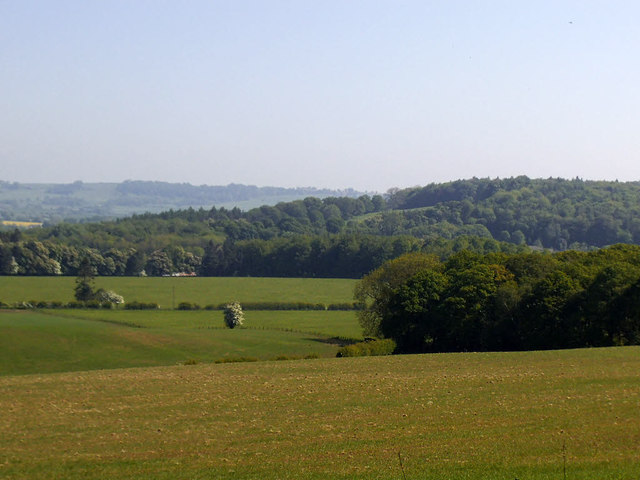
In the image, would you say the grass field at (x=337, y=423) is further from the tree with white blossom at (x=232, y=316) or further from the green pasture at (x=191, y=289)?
the green pasture at (x=191, y=289)

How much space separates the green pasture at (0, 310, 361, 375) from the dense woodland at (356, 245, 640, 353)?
895cm

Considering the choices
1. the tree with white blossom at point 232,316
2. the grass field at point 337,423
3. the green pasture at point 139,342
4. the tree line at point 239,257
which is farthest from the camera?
the tree line at point 239,257

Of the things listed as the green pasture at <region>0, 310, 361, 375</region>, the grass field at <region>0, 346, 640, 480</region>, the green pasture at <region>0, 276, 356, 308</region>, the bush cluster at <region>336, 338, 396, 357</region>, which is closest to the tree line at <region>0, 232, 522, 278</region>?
the green pasture at <region>0, 276, 356, 308</region>

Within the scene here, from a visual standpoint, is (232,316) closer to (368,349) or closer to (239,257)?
(368,349)

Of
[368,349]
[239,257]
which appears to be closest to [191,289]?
[239,257]

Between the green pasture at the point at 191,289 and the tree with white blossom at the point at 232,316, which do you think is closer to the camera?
the tree with white blossom at the point at 232,316

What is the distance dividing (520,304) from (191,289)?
91223 millimetres

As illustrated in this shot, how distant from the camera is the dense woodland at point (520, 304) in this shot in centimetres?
6169

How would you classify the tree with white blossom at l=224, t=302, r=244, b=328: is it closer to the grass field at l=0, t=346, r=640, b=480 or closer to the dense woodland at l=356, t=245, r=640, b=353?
→ the dense woodland at l=356, t=245, r=640, b=353

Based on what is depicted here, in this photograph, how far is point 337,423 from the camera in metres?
29.9

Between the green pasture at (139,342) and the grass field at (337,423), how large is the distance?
1581 cm

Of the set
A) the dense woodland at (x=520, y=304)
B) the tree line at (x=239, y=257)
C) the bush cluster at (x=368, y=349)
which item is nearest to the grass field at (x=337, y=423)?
the bush cluster at (x=368, y=349)

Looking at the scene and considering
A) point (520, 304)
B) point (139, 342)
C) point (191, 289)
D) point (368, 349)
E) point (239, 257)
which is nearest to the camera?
point (368, 349)

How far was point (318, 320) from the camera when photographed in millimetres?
102812
